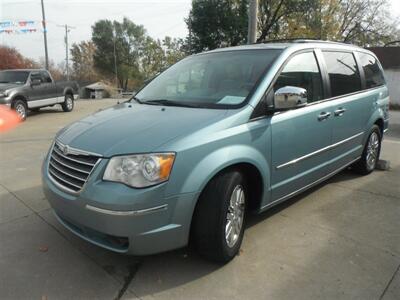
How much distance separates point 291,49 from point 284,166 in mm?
1199

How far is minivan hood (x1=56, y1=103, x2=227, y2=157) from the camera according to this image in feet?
9.13

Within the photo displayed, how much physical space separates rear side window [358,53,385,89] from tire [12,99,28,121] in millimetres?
10983

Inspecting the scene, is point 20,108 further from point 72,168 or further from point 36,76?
point 72,168

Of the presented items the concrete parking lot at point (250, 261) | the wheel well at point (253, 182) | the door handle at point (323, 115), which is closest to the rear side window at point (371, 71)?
the door handle at point (323, 115)

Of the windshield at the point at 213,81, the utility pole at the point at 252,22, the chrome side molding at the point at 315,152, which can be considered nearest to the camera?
the windshield at the point at 213,81

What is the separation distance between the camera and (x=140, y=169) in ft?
8.71

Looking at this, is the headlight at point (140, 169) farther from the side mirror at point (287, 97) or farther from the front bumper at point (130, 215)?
the side mirror at point (287, 97)

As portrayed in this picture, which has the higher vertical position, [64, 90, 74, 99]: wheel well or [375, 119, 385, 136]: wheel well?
[375, 119, 385, 136]: wheel well

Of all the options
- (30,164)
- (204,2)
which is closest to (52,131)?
(30,164)

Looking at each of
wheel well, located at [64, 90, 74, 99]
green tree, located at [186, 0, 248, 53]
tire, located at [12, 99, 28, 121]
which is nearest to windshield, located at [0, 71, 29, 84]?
tire, located at [12, 99, 28, 121]

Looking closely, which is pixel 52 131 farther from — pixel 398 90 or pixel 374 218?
pixel 398 90

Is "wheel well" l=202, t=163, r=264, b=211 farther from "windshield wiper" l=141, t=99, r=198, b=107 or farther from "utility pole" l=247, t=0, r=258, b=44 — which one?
"utility pole" l=247, t=0, r=258, b=44

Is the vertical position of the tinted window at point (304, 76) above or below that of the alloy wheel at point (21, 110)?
above

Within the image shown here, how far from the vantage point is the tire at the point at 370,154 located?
5.47 metres
